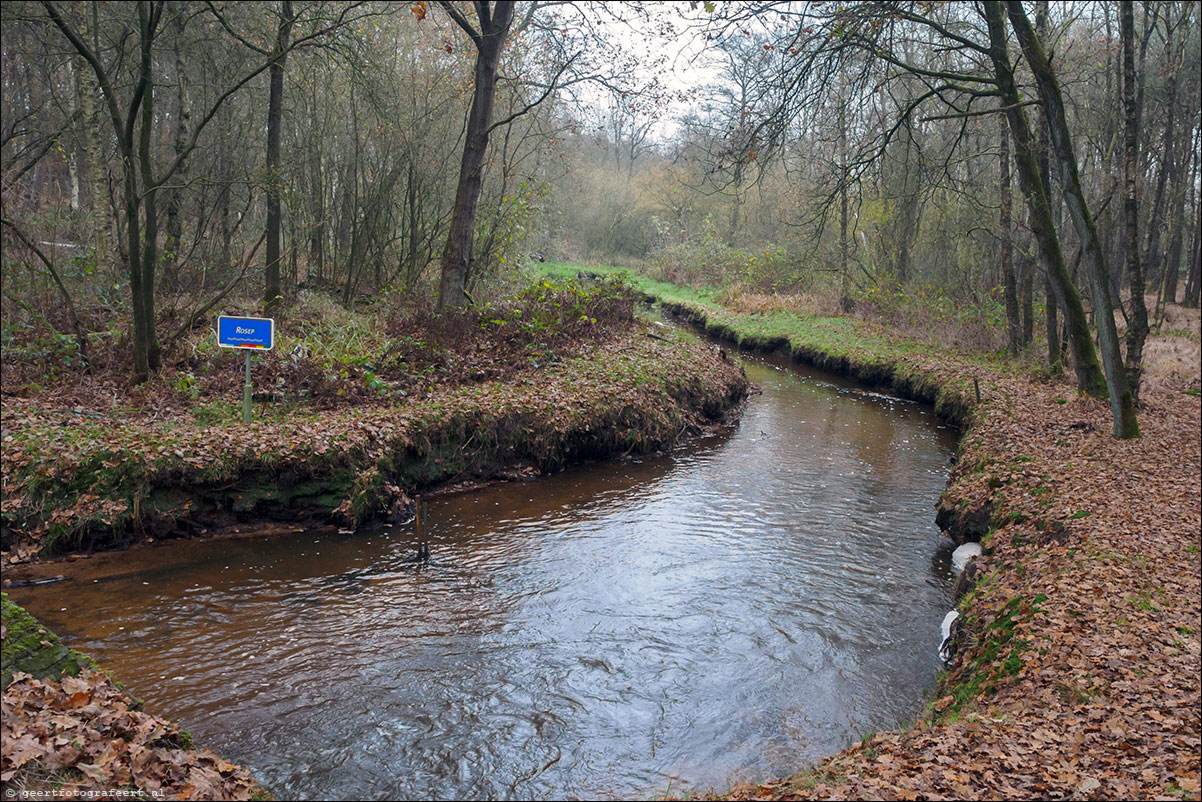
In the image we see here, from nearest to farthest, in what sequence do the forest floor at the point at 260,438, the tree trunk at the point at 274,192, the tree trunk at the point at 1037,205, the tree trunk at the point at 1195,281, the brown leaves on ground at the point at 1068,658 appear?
1. the forest floor at the point at 260,438
2. the brown leaves on ground at the point at 1068,658
3. the tree trunk at the point at 1037,205
4. the tree trunk at the point at 274,192
5. the tree trunk at the point at 1195,281

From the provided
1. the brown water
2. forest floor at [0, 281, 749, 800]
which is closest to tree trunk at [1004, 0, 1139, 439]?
the brown water

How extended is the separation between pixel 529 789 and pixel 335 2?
14091 mm

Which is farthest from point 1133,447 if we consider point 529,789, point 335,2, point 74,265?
point 74,265

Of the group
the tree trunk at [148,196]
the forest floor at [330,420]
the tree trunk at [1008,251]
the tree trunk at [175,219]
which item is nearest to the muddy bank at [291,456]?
the forest floor at [330,420]

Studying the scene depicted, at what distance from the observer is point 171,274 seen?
1334 cm

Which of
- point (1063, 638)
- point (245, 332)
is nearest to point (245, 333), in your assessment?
point (245, 332)

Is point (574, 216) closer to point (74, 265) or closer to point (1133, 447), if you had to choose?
point (74, 265)

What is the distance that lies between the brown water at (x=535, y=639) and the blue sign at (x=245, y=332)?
89.4 inches

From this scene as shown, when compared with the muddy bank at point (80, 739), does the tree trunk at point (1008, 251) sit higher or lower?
higher

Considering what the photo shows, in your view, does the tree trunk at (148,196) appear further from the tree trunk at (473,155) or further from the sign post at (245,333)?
the tree trunk at (473,155)

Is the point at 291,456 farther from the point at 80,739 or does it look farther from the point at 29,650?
the point at 80,739

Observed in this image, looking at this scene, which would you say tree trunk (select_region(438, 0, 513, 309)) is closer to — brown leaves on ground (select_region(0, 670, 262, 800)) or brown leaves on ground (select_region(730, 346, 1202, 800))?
brown leaves on ground (select_region(730, 346, 1202, 800))

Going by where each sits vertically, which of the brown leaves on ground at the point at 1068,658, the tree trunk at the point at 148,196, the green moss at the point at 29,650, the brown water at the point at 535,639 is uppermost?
the tree trunk at the point at 148,196

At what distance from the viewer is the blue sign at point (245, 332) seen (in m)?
8.69
